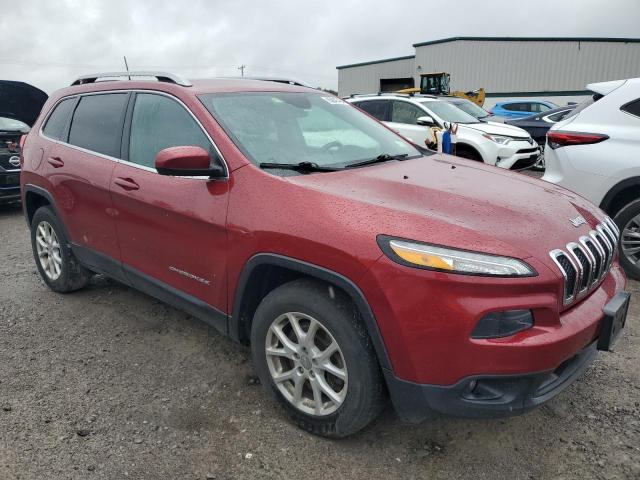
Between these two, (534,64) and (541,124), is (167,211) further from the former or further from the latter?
(534,64)

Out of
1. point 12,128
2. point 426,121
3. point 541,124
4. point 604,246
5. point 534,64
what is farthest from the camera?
point 534,64

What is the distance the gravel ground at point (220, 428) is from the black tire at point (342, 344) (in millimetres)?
153

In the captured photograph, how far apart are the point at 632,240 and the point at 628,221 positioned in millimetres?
169

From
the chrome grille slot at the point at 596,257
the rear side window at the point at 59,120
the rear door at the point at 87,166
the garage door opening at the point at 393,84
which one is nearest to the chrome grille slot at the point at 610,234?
the chrome grille slot at the point at 596,257

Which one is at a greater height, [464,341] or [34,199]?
[34,199]

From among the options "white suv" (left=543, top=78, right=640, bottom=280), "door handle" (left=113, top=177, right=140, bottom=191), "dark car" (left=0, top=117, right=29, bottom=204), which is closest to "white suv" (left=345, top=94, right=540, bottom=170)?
"white suv" (left=543, top=78, right=640, bottom=280)

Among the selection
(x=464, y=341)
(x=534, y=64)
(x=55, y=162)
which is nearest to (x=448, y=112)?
(x=55, y=162)

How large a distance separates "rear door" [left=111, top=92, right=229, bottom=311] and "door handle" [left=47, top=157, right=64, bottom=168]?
33.3 inches

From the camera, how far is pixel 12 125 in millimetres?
7965

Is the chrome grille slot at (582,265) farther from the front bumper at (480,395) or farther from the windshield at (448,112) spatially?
the windshield at (448,112)

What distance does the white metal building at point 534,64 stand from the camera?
111 feet

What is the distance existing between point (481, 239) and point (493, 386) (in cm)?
59

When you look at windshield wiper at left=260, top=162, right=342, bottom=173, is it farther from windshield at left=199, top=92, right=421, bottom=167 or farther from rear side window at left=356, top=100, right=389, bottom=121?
rear side window at left=356, top=100, right=389, bottom=121

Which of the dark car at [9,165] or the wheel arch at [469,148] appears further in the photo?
the wheel arch at [469,148]
